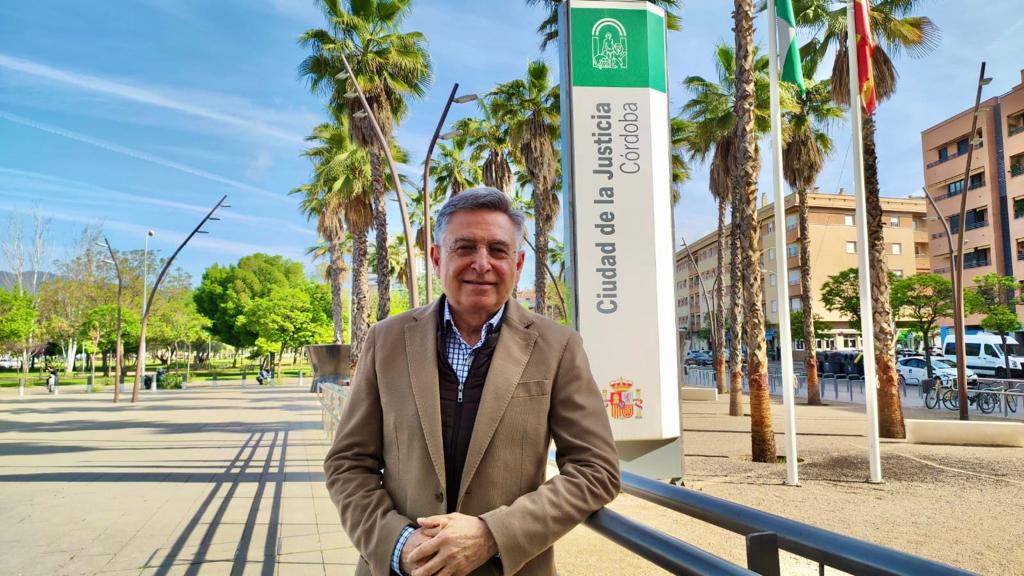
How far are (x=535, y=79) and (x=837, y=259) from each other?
52140mm

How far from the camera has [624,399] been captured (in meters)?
9.02

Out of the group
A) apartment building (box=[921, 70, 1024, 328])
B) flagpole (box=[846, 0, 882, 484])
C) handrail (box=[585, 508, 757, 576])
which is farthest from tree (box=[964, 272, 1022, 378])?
handrail (box=[585, 508, 757, 576])

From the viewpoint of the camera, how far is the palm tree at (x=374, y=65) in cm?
1853

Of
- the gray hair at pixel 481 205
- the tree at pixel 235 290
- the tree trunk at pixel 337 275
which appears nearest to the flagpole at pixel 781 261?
the gray hair at pixel 481 205

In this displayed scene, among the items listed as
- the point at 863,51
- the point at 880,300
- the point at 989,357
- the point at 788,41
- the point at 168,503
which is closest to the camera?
the point at 168,503

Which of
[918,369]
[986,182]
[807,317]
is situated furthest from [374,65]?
[986,182]

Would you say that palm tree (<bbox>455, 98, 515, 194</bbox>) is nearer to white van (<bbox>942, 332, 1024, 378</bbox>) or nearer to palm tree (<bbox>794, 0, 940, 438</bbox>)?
palm tree (<bbox>794, 0, 940, 438</bbox>)

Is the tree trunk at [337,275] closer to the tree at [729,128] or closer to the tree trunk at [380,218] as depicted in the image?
the tree trunk at [380,218]

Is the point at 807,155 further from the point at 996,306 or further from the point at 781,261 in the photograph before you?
the point at 996,306

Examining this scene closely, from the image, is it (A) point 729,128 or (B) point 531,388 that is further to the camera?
(A) point 729,128

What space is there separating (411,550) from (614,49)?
868 cm

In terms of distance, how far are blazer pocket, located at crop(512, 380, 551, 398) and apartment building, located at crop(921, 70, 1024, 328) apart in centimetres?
4614

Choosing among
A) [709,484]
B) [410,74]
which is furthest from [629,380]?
[410,74]

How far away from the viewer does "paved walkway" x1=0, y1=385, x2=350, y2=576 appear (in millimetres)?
5371
